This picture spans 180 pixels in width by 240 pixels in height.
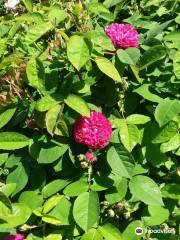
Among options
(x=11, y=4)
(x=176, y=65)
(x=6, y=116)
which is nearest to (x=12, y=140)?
(x=6, y=116)

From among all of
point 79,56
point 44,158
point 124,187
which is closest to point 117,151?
point 124,187

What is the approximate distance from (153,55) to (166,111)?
A: 0.21m

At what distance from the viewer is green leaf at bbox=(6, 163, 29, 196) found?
1.77 metres

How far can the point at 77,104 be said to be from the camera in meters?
1.60

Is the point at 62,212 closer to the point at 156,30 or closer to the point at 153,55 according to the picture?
the point at 153,55

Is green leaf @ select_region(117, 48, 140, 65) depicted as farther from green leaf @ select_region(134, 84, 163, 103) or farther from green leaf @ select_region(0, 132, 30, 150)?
green leaf @ select_region(0, 132, 30, 150)

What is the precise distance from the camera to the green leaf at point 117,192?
5.57ft

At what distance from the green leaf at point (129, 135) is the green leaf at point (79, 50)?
28 centimetres

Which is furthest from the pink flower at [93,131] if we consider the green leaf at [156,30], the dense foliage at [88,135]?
the green leaf at [156,30]

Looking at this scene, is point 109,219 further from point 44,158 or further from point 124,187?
point 44,158

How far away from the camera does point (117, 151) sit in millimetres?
1694

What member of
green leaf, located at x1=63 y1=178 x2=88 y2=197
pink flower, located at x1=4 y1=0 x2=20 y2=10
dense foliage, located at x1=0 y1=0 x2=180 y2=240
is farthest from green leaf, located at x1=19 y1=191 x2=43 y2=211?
pink flower, located at x1=4 y1=0 x2=20 y2=10

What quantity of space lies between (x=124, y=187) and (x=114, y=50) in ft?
1.53

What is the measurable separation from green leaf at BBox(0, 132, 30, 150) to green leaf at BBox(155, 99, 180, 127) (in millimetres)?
458
